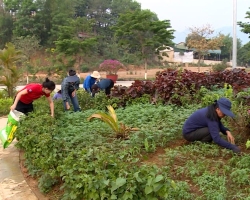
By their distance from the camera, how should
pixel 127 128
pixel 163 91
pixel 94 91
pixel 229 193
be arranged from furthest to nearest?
pixel 94 91, pixel 163 91, pixel 127 128, pixel 229 193

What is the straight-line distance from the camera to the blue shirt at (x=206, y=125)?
→ 409 centimetres

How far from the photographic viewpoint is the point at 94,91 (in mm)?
8273

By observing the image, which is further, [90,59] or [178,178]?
[90,59]

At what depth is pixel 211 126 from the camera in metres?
4.15

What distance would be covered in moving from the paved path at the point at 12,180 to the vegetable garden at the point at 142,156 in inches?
7.3

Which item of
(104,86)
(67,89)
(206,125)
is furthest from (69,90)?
(206,125)

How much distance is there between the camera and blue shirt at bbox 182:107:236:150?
161 inches

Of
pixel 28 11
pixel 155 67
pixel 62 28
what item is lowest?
pixel 155 67

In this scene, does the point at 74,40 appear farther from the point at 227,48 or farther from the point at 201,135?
the point at 227,48

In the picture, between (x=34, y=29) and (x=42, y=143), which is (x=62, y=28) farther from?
(x=42, y=143)

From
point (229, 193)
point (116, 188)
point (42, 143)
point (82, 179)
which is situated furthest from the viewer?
point (42, 143)

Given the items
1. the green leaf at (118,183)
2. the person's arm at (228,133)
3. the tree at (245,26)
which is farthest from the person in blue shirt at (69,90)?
the tree at (245,26)

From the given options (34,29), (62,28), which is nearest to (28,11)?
(34,29)

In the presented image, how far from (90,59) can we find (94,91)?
2909 cm
